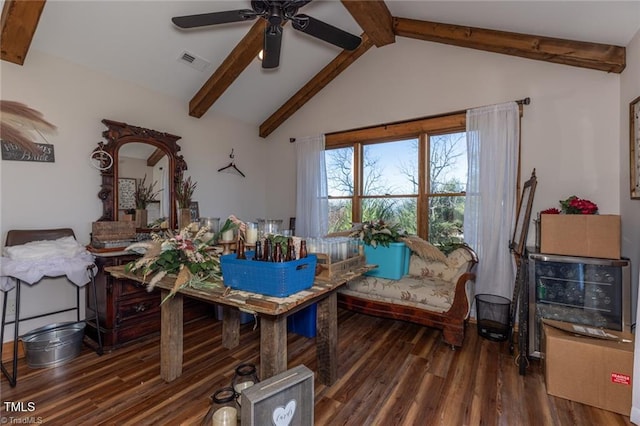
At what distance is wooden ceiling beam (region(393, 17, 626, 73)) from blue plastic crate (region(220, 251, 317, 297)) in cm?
280

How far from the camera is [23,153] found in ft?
8.15

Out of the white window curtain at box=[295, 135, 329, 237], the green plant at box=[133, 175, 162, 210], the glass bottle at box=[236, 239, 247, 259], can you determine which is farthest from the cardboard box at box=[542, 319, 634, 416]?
the green plant at box=[133, 175, 162, 210]

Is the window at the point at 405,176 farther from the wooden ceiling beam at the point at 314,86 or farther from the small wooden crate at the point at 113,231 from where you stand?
the small wooden crate at the point at 113,231

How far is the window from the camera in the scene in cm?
343

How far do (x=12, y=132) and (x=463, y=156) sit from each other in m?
4.37

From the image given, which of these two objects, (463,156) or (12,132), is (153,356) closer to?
(12,132)

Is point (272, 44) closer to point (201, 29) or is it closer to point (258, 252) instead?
point (201, 29)

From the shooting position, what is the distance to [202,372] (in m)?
2.23

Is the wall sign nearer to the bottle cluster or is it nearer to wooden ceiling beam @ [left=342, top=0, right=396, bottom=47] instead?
the bottle cluster

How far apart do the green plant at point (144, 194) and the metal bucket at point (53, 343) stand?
1285mm

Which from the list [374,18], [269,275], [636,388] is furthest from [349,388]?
[374,18]

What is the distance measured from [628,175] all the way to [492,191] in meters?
0.99

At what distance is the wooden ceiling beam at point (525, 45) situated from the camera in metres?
2.37

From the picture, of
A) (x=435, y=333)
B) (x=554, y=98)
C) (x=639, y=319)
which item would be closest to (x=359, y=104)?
(x=554, y=98)
